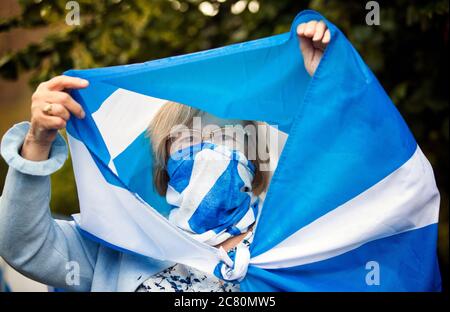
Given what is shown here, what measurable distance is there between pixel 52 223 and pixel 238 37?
197 cm

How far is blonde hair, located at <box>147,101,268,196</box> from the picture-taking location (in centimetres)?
186

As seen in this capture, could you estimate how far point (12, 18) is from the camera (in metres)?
3.09

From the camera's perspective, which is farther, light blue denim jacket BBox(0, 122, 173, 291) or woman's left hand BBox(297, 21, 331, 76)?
woman's left hand BBox(297, 21, 331, 76)

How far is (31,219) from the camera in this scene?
1566 mm

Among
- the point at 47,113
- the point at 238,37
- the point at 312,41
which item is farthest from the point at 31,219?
the point at 238,37

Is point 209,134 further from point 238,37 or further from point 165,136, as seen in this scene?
point 238,37

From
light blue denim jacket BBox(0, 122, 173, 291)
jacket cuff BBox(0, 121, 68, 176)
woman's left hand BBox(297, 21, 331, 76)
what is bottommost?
light blue denim jacket BBox(0, 122, 173, 291)

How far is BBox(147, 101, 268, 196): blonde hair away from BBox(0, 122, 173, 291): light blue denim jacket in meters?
0.28

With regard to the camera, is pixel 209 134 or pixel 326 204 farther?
pixel 209 134

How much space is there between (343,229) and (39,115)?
89 cm

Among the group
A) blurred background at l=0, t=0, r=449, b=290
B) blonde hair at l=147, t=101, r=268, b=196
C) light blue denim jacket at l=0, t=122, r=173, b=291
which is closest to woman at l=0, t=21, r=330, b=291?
light blue denim jacket at l=0, t=122, r=173, b=291

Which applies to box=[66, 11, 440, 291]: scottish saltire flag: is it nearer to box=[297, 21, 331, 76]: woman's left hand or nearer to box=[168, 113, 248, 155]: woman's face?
box=[297, 21, 331, 76]: woman's left hand

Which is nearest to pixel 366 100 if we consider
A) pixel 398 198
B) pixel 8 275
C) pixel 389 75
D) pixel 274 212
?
pixel 398 198

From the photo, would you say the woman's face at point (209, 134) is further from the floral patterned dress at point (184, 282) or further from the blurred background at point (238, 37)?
the blurred background at point (238, 37)
